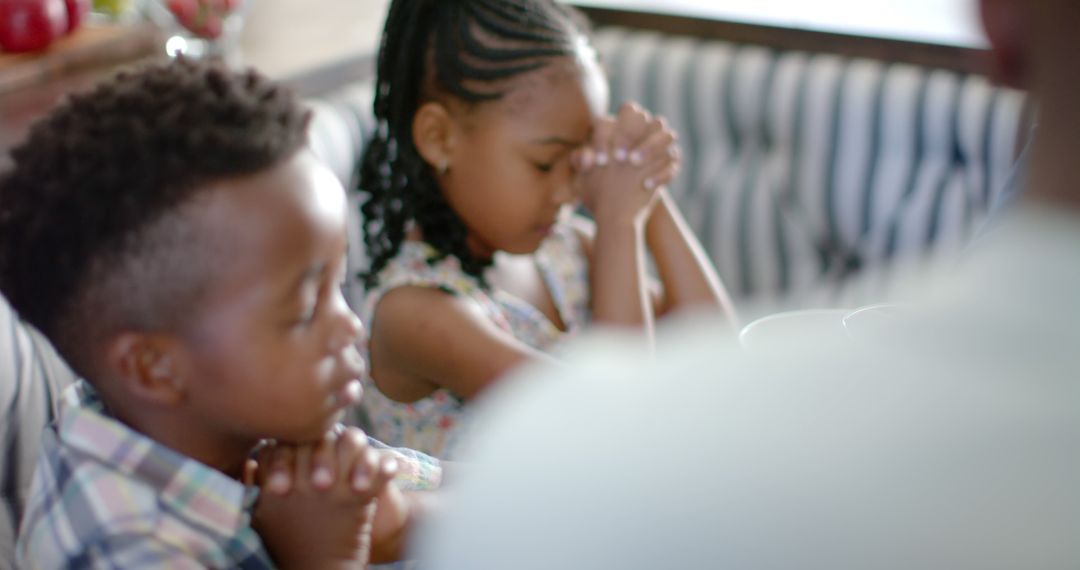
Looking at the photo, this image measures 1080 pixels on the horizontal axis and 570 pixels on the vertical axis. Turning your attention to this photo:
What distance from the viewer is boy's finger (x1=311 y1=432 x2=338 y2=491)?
75 cm

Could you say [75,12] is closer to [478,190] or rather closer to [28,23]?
[28,23]

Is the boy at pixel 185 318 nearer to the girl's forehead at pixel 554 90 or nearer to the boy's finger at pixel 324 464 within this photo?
the boy's finger at pixel 324 464

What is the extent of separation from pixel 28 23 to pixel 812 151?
147 centimetres

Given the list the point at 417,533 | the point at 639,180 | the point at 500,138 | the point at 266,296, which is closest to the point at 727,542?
the point at 266,296

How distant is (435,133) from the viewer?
126 centimetres

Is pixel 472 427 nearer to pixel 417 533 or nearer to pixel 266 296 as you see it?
pixel 417 533

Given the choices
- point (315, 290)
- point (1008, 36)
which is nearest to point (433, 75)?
point (315, 290)

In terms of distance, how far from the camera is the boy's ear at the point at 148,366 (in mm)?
712

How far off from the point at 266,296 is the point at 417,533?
28 cm

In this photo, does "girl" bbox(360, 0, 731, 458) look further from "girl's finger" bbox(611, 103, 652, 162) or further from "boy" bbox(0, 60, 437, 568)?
"boy" bbox(0, 60, 437, 568)

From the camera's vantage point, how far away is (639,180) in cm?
136

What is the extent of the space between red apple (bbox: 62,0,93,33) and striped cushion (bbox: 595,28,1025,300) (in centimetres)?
97

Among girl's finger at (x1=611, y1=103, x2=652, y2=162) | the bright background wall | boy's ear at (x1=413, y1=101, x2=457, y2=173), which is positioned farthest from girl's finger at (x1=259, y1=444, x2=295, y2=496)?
the bright background wall

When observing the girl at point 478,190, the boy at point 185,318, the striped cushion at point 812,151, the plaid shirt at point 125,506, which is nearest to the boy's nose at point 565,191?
the girl at point 478,190
